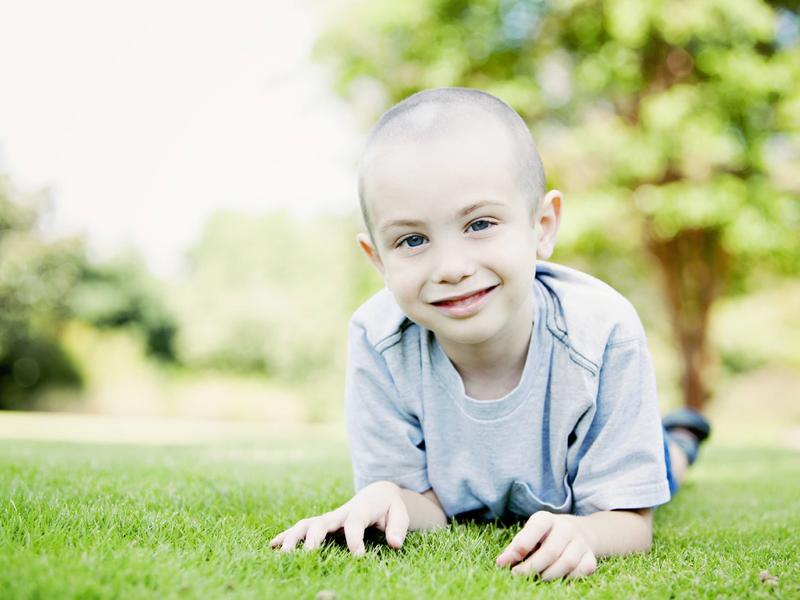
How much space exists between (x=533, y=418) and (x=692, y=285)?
12.8m

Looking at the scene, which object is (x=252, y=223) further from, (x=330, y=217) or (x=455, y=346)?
(x=455, y=346)

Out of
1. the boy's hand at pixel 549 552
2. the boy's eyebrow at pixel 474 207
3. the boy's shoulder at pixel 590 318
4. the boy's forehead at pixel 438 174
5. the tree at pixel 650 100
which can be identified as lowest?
the boy's hand at pixel 549 552

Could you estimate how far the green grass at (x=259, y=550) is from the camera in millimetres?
1590

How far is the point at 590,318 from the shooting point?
2.46 meters

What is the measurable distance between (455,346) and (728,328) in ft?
61.8

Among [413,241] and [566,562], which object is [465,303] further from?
[566,562]

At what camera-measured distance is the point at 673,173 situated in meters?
12.9

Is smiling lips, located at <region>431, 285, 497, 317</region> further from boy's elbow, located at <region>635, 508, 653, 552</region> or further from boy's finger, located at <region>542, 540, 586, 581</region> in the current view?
boy's elbow, located at <region>635, 508, 653, 552</region>

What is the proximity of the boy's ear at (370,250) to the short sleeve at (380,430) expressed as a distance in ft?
1.04

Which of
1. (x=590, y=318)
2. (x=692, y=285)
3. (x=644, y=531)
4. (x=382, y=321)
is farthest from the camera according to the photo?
(x=692, y=285)

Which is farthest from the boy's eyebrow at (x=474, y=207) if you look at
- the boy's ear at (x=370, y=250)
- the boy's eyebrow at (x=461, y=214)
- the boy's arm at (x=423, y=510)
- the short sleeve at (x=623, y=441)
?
the boy's arm at (x=423, y=510)

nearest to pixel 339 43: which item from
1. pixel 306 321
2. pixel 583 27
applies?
pixel 583 27

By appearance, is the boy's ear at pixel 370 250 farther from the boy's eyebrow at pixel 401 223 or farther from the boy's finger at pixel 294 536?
the boy's finger at pixel 294 536

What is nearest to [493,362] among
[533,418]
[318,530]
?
[533,418]
